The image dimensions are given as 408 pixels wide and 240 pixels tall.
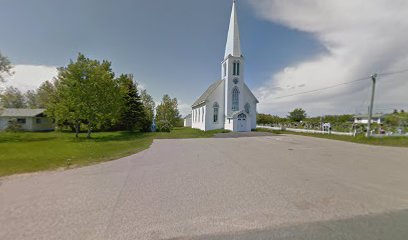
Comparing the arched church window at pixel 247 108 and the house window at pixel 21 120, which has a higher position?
the arched church window at pixel 247 108

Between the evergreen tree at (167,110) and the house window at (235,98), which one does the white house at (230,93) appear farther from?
the evergreen tree at (167,110)

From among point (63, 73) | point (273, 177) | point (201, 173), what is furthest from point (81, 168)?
Result: point (63, 73)

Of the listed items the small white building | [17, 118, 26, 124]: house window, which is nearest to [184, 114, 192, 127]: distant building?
the small white building

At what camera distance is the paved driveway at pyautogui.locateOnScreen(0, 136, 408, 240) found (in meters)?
3.22

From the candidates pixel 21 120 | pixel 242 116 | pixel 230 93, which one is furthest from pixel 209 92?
pixel 21 120

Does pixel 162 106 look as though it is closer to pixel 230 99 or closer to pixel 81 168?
pixel 230 99

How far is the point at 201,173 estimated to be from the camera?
687cm

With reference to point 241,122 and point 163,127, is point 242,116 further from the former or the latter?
point 163,127

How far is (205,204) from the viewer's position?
169 inches

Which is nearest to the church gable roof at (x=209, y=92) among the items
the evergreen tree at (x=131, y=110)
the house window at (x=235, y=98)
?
the house window at (x=235, y=98)

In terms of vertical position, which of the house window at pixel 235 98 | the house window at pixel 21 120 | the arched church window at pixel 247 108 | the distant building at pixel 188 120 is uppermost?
the house window at pixel 235 98

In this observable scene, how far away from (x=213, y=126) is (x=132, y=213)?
28.8 m

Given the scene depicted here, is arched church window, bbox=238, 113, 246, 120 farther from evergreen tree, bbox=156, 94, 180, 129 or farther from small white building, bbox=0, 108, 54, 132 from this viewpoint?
small white building, bbox=0, 108, 54, 132

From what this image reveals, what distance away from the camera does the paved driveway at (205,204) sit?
3221 millimetres
